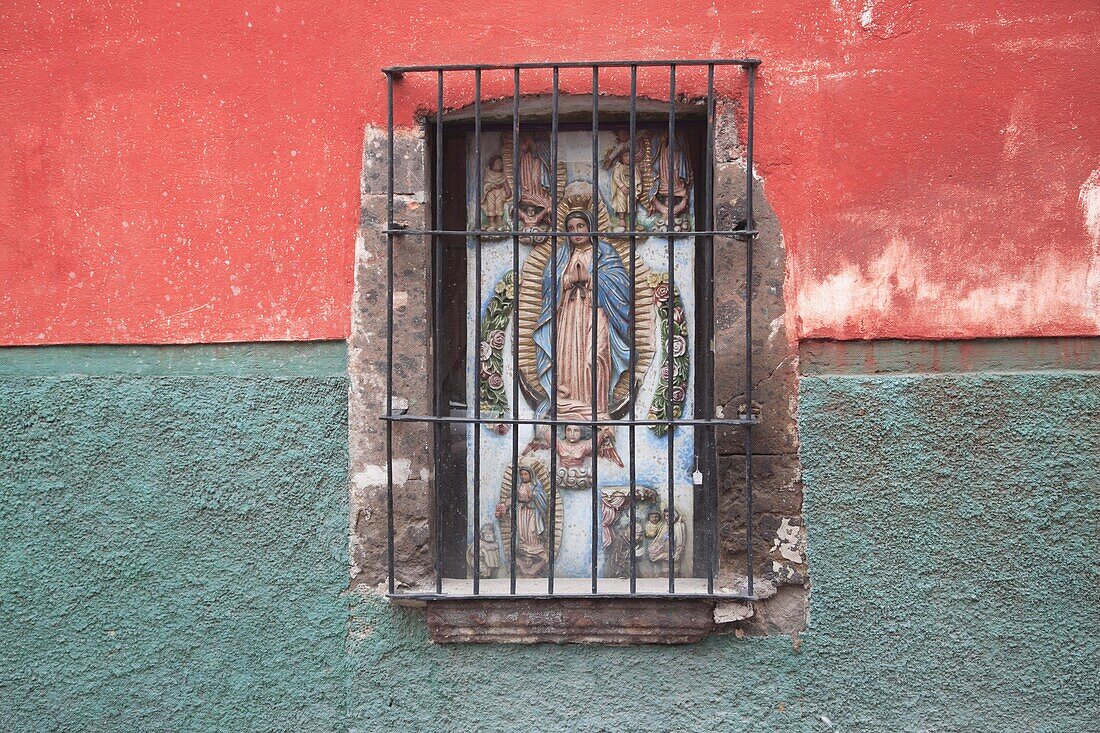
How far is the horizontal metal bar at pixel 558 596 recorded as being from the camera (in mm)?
2580

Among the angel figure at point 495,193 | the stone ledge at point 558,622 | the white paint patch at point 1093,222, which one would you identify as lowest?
the stone ledge at point 558,622

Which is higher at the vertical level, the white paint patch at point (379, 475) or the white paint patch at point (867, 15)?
the white paint patch at point (867, 15)

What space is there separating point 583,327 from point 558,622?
976mm

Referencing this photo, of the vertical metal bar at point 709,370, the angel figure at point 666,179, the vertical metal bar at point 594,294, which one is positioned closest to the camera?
the vertical metal bar at point 594,294

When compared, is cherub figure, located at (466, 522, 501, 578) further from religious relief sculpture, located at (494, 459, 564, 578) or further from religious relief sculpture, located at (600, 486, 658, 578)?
religious relief sculpture, located at (600, 486, 658, 578)

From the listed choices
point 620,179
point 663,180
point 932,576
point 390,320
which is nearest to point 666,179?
point 663,180

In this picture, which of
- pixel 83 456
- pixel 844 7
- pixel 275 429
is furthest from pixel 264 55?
pixel 844 7

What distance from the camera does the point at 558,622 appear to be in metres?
2.66

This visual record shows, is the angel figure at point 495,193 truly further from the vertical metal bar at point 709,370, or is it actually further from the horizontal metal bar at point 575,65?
the vertical metal bar at point 709,370

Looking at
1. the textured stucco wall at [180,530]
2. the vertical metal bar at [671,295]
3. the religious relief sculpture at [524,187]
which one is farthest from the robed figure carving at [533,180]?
the textured stucco wall at [180,530]

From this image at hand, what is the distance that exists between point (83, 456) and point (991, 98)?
3.09m

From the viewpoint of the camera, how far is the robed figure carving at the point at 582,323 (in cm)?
285

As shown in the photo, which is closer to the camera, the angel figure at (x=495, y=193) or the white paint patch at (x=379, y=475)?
the white paint patch at (x=379, y=475)

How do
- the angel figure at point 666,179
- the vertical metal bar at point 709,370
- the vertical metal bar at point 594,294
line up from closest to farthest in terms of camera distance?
the vertical metal bar at point 594,294 → the vertical metal bar at point 709,370 → the angel figure at point 666,179
